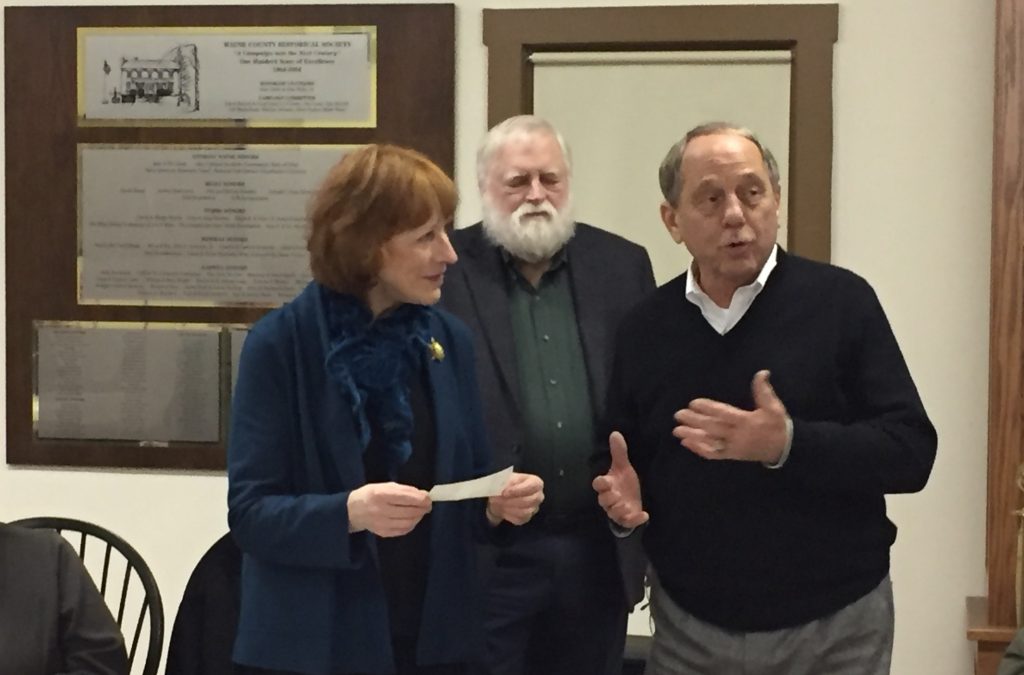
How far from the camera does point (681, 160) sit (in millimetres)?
1953

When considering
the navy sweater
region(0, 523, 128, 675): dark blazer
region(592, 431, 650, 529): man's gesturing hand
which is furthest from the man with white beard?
region(0, 523, 128, 675): dark blazer

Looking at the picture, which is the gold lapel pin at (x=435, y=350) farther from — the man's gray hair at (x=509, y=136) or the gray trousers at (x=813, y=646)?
the man's gray hair at (x=509, y=136)

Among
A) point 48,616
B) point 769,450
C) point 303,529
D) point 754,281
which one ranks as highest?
point 754,281

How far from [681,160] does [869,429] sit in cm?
51

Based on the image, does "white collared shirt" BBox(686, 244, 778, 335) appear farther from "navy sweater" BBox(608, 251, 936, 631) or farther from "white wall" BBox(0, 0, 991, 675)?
"white wall" BBox(0, 0, 991, 675)

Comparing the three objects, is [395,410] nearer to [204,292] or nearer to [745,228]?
[745,228]

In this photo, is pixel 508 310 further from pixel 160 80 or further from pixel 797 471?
pixel 160 80

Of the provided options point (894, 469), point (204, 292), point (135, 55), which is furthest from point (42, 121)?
point (894, 469)

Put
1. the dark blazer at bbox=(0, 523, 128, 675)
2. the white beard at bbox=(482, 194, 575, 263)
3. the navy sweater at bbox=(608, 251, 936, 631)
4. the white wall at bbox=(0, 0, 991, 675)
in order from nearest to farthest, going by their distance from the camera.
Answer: the navy sweater at bbox=(608, 251, 936, 631), the dark blazer at bbox=(0, 523, 128, 675), the white beard at bbox=(482, 194, 575, 263), the white wall at bbox=(0, 0, 991, 675)

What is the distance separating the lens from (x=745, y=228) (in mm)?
1865

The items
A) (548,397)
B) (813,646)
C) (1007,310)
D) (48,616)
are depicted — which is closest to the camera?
(813,646)

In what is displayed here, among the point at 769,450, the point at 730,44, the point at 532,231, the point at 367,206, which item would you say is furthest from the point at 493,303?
the point at 730,44

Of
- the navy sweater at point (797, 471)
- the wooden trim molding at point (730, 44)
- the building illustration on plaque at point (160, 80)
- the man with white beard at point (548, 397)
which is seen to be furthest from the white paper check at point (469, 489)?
the building illustration on plaque at point (160, 80)

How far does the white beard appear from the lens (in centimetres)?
243
